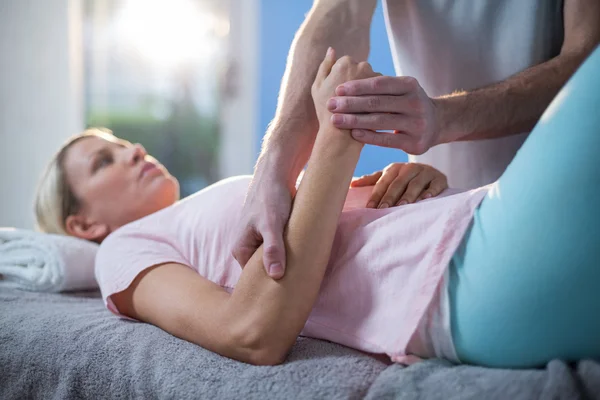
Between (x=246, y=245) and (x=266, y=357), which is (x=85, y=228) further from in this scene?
(x=266, y=357)

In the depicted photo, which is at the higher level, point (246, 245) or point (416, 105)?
point (416, 105)

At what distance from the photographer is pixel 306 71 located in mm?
1233

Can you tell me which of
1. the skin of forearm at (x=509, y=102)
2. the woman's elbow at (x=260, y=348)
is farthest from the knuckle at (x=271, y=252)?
the skin of forearm at (x=509, y=102)

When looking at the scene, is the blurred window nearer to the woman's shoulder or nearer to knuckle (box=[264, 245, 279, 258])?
the woman's shoulder

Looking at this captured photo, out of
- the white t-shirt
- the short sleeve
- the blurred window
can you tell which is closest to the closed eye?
the short sleeve

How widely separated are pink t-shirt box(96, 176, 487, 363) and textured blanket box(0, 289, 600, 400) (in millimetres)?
48

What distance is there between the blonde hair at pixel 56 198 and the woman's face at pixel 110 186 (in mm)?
17

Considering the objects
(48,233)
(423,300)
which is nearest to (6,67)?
(48,233)

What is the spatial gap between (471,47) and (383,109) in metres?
0.68

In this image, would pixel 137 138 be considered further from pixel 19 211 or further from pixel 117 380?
pixel 117 380

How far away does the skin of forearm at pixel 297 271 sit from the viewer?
0.88 m

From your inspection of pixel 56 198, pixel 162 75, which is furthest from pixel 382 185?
pixel 162 75

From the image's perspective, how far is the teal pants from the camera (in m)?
0.70

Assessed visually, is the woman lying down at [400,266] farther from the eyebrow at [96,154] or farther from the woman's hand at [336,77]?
the eyebrow at [96,154]
